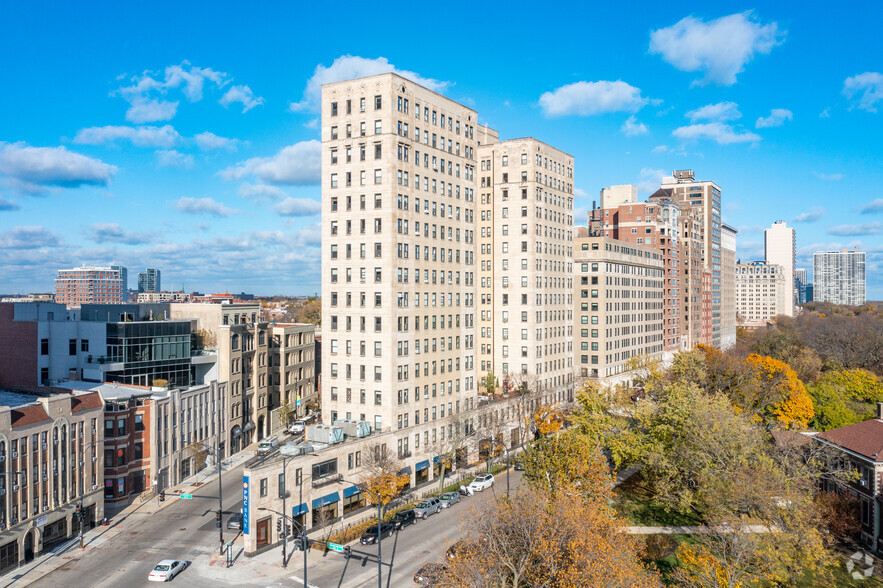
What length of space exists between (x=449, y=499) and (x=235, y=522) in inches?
951

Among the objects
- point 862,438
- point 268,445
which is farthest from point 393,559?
point 862,438

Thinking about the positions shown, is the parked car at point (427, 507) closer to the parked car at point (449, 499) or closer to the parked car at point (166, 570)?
the parked car at point (449, 499)

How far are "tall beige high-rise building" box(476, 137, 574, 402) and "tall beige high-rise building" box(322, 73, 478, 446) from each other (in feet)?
67.8

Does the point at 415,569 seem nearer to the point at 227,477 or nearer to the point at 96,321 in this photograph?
the point at 227,477

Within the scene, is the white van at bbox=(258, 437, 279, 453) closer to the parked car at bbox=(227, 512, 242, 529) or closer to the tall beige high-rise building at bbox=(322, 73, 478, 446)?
the tall beige high-rise building at bbox=(322, 73, 478, 446)

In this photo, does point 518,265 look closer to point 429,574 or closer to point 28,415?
point 429,574

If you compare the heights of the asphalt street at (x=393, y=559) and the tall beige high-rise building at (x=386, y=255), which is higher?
the tall beige high-rise building at (x=386, y=255)

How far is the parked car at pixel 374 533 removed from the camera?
5919cm

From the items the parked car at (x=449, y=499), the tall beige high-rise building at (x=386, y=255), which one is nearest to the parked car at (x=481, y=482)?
the parked car at (x=449, y=499)

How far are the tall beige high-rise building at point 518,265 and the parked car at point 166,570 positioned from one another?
5882 centimetres

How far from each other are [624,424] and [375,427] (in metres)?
31.6

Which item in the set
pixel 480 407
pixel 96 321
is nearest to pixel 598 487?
pixel 480 407

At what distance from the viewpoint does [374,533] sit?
196 ft

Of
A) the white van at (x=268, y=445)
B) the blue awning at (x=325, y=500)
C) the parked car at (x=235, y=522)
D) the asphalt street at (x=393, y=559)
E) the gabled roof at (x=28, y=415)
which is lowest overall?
the asphalt street at (x=393, y=559)
